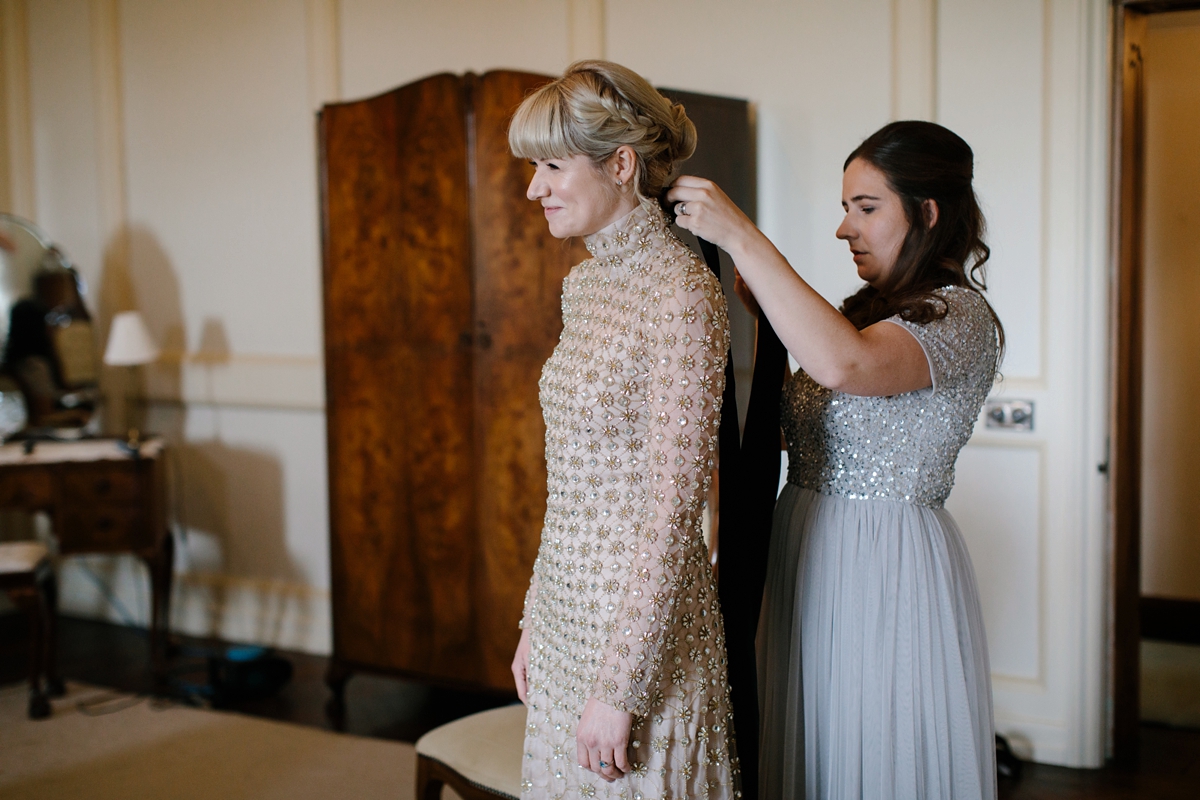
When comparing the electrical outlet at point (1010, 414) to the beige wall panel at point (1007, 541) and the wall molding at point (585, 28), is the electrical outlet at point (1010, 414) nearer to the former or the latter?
the beige wall panel at point (1007, 541)

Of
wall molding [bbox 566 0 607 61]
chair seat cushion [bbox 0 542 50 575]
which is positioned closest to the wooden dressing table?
chair seat cushion [bbox 0 542 50 575]

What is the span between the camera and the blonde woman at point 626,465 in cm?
127

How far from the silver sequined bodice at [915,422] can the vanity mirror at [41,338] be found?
360 cm

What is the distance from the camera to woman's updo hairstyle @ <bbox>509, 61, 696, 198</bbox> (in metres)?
1.33

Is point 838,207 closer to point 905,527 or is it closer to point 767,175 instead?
point 767,175

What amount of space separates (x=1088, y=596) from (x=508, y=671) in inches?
70.2

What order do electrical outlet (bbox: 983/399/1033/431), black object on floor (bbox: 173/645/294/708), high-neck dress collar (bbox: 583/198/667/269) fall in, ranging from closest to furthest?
1. high-neck dress collar (bbox: 583/198/667/269)
2. electrical outlet (bbox: 983/399/1033/431)
3. black object on floor (bbox: 173/645/294/708)

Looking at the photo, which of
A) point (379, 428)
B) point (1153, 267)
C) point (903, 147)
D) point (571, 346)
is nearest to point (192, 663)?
point (379, 428)

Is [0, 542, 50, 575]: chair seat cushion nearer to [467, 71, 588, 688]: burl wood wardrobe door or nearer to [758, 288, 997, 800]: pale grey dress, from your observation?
[467, 71, 588, 688]: burl wood wardrobe door

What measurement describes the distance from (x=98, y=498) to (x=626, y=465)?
2.95m

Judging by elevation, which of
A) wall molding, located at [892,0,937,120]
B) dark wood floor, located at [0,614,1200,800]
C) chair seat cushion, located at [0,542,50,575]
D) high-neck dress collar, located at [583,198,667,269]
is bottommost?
dark wood floor, located at [0,614,1200,800]

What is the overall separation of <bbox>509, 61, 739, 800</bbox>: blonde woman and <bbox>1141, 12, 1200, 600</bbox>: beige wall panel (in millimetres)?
3563

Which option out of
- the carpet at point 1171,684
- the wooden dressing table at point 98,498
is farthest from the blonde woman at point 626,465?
the wooden dressing table at point 98,498

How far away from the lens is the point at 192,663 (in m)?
3.94
